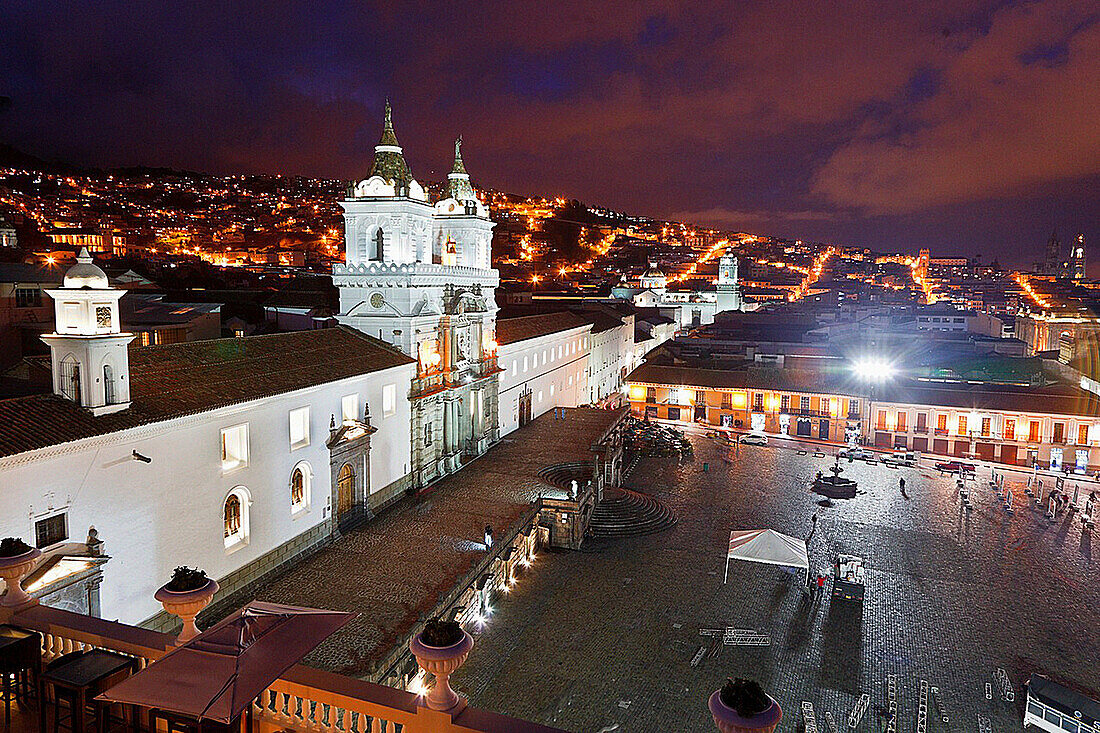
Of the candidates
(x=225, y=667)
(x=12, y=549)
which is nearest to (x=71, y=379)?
(x=12, y=549)

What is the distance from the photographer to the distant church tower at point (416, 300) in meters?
31.9

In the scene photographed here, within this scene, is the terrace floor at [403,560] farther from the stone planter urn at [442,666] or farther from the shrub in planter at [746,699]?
the shrub in planter at [746,699]

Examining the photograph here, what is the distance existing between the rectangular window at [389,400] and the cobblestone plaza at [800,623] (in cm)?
952

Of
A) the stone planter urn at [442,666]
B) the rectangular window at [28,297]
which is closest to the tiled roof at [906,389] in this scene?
the rectangular window at [28,297]

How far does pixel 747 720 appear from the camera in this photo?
613 centimetres

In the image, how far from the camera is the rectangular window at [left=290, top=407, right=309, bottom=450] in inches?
920

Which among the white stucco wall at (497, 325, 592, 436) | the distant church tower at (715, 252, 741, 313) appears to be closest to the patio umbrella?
the white stucco wall at (497, 325, 592, 436)

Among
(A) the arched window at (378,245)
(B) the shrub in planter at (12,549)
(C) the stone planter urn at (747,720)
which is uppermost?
(A) the arched window at (378,245)

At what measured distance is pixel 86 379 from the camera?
54.6 ft

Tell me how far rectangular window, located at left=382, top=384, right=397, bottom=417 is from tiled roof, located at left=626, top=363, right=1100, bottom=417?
34127mm

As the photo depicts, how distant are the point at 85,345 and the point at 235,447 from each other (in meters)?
5.54

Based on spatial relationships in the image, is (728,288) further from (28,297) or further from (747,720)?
(747,720)

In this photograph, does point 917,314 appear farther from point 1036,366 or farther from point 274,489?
point 274,489

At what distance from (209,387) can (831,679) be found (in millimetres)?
21515
